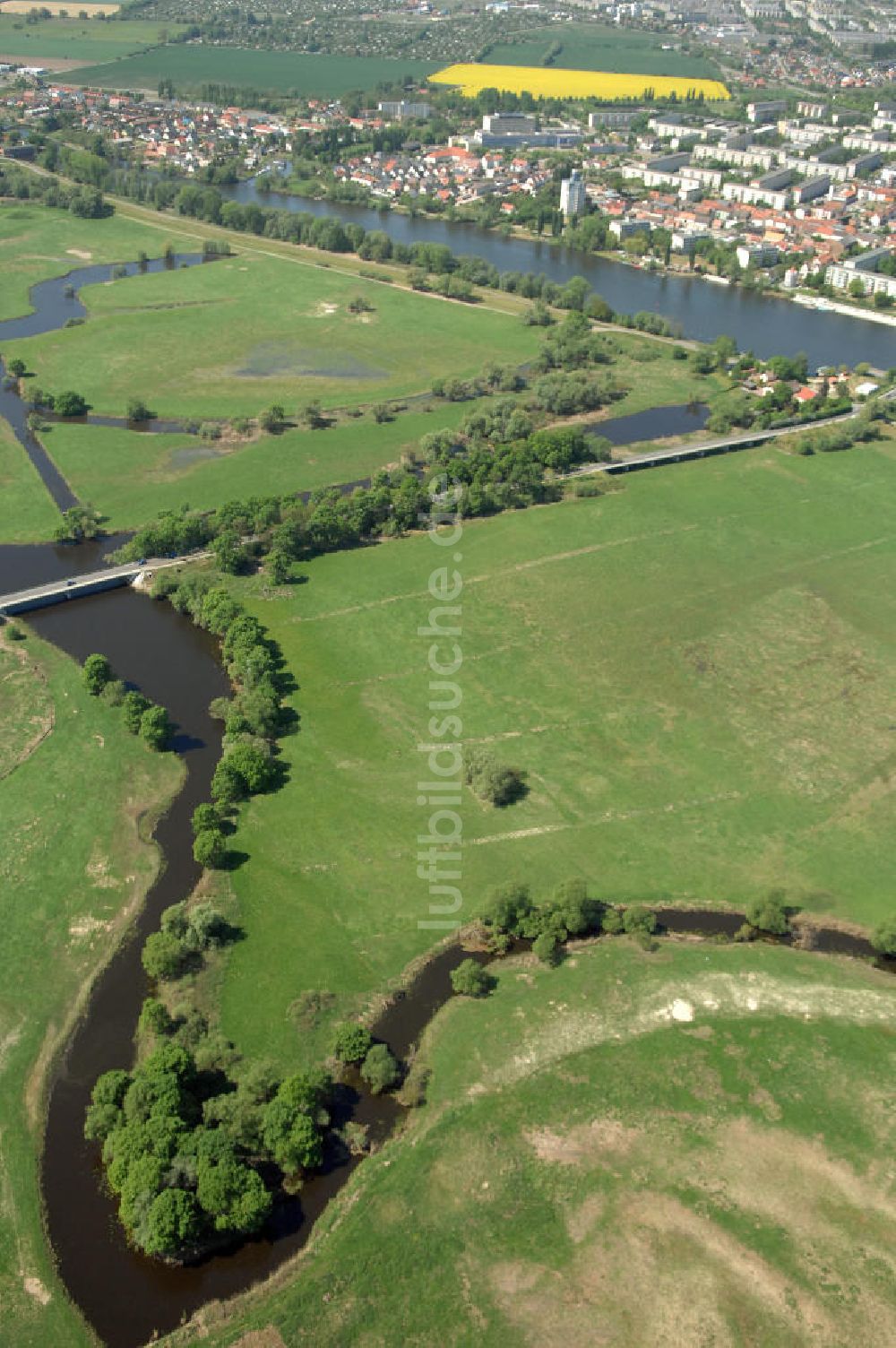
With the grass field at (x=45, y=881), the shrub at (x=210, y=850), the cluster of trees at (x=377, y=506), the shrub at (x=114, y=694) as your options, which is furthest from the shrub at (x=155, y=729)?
the cluster of trees at (x=377, y=506)

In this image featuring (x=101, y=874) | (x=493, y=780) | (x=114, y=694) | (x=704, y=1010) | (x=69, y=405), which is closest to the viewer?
(x=704, y=1010)

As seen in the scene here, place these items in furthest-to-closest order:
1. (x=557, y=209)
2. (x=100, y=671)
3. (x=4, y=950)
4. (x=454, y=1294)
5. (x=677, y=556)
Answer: (x=557, y=209) < (x=677, y=556) < (x=100, y=671) < (x=4, y=950) < (x=454, y=1294)

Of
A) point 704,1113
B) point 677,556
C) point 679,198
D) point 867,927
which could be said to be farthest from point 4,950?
point 679,198

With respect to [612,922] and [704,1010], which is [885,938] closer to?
[704,1010]

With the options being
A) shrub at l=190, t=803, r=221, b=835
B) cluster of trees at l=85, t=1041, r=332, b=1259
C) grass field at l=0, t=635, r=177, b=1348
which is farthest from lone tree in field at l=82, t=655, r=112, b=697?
cluster of trees at l=85, t=1041, r=332, b=1259

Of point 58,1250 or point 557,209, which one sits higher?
point 557,209

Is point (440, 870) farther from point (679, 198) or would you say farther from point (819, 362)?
point (679, 198)

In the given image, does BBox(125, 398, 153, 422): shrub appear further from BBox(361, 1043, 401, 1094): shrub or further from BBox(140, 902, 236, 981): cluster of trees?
BBox(361, 1043, 401, 1094): shrub

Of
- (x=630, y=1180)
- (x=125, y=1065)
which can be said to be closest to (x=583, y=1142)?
(x=630, y=1180)
